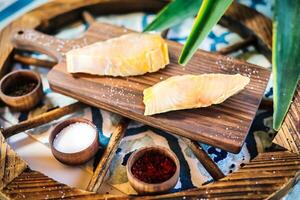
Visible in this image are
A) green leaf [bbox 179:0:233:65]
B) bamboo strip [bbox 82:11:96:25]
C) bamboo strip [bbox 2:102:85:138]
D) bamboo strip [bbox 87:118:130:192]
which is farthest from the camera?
bamboo strip [bbox 82:11:96:25]

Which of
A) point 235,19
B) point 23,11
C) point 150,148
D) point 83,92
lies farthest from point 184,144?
point 23,11

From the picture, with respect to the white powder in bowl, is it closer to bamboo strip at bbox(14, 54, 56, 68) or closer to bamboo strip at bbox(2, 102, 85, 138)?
bamboo strip at bbox(2, 102, 85, 138)

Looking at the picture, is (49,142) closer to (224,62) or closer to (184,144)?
(184,144)

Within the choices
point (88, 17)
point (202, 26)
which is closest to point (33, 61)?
point (88, 17)

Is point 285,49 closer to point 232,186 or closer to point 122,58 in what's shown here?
point 232,186

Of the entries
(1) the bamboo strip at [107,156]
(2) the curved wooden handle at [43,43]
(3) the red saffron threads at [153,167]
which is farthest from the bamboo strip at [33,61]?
(3) the red saffron threads at [153,167]

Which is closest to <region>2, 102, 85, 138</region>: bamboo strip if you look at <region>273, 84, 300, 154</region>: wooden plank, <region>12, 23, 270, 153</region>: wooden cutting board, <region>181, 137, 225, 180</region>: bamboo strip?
<region>12, 23, 270, 153</region>: wooden cutting board

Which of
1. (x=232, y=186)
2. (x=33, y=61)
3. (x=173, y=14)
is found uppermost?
(x=173, y=14)
